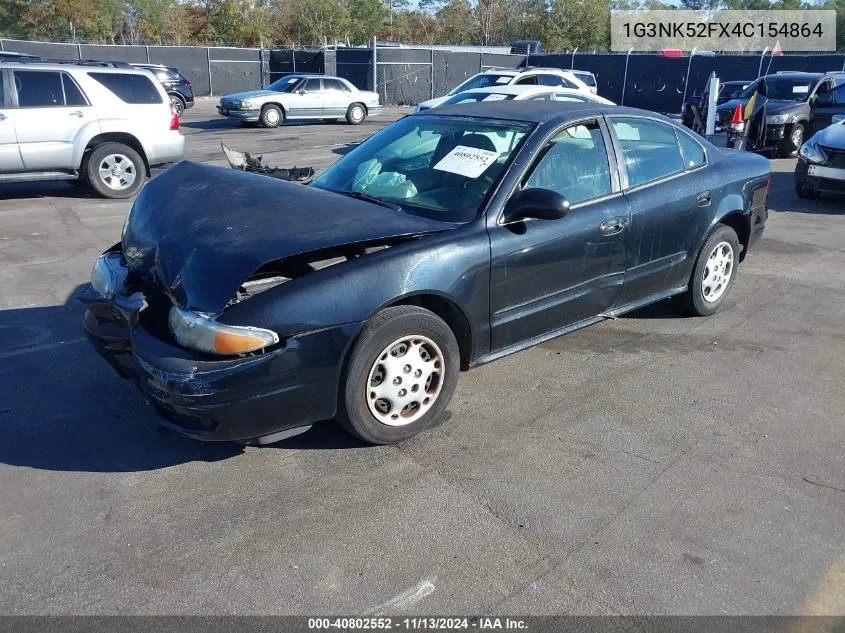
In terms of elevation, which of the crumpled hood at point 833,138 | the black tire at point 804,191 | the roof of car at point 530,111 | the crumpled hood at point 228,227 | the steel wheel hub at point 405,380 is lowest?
the black tire at point 804,191

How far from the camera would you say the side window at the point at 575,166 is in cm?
433

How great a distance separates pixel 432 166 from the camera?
447 centimetres

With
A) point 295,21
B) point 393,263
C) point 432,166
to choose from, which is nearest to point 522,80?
point 432,166

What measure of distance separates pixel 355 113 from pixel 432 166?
1877 cm

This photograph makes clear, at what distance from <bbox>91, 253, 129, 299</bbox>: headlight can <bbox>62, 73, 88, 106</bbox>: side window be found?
6935mm

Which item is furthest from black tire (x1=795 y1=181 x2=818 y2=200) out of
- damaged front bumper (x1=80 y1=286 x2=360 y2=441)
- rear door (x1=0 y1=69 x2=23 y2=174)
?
rear door (x1=0 y1=69 x2=23 y2=174)

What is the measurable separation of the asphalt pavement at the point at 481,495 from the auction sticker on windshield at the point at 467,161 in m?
1.28

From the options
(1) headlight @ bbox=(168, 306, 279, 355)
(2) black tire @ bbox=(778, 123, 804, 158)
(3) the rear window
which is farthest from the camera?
(2) black tire @ bbox=(778, 123, 804, 158)

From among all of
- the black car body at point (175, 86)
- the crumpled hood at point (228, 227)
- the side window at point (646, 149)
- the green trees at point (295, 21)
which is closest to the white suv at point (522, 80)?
→ the side window at point (646, 149)

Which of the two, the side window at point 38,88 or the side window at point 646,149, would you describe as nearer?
the side window at point 646,149

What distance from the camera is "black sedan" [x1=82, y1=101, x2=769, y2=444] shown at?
3.33m

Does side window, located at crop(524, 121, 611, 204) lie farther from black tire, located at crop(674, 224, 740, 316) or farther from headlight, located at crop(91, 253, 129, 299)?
headlight, located at crop(91, 253, 129, 299)

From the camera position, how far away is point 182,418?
10.9 feet

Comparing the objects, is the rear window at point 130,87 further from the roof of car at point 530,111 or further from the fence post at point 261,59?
the fence post at point 261,59
